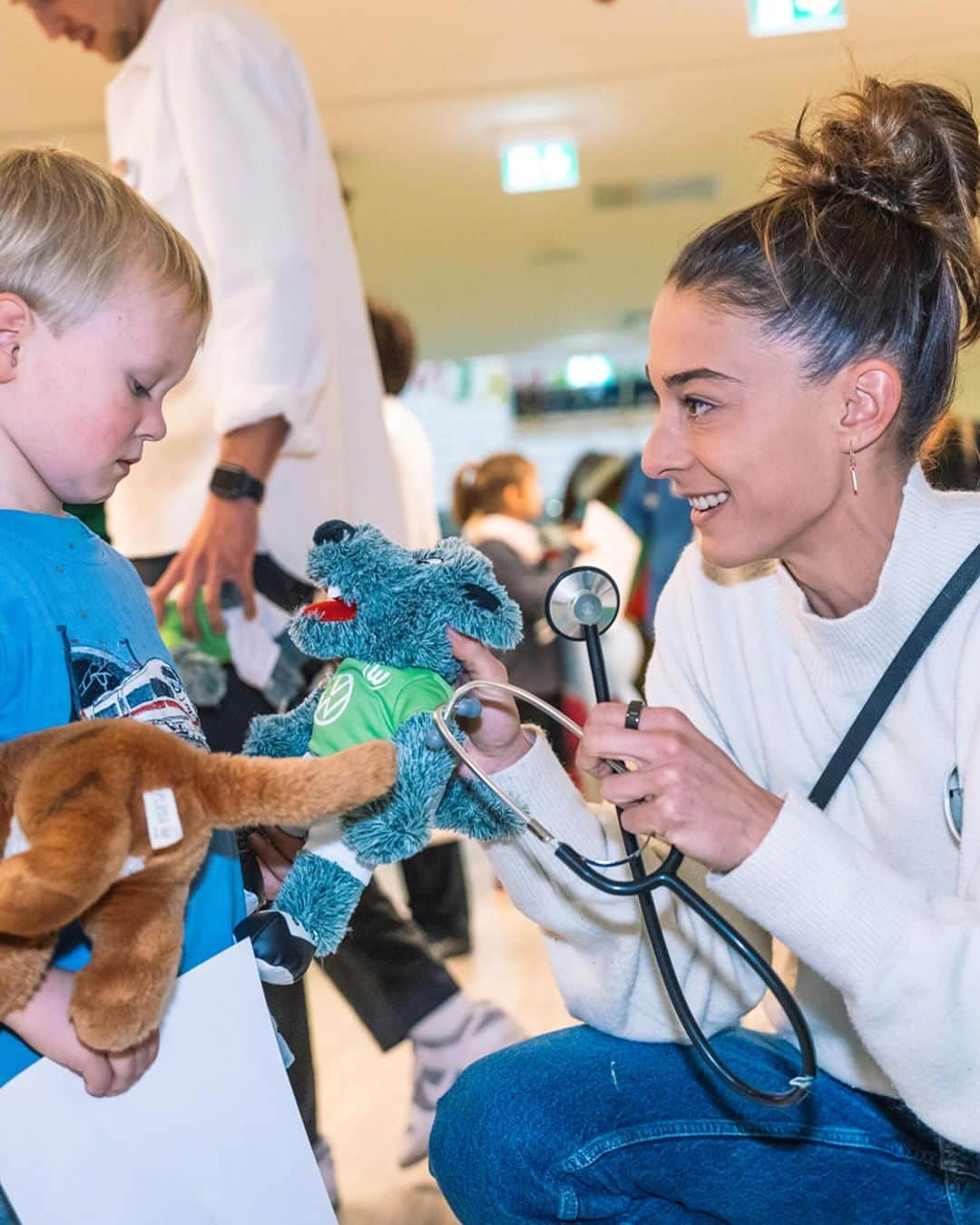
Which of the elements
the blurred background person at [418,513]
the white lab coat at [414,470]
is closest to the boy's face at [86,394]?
the blurred background person at [418,513]

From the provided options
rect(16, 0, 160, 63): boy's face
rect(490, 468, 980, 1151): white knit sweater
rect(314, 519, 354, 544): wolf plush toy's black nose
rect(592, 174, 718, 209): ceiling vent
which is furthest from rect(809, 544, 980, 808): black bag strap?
rect(592, 174, 718, 209): ceiling vent

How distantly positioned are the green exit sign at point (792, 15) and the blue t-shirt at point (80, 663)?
325cm

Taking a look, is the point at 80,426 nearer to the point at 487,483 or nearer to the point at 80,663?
the point at 80,663

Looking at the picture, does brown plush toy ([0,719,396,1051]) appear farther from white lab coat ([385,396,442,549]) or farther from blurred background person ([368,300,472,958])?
white lab coat ([385,396,442,549])

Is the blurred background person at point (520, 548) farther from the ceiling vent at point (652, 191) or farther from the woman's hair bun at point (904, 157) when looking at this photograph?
the woman's hair bun at point (904, 157)

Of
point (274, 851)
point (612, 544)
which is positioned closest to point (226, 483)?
point (274, 851)

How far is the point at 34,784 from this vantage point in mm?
757

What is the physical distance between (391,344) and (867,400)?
161cm

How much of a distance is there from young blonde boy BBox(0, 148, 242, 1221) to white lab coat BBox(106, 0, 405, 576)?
2.10 ft

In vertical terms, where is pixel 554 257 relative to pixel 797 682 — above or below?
above

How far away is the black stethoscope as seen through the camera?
36.1 inches

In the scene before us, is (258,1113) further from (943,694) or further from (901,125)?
(901,125)

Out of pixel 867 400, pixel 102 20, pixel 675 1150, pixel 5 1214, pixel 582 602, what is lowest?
pixel 675 1150

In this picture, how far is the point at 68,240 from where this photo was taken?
93cm
